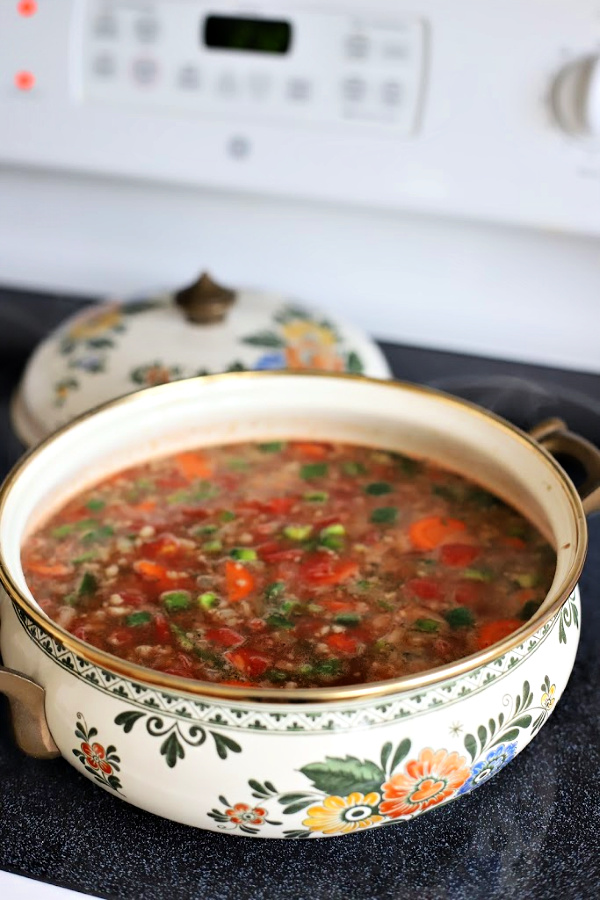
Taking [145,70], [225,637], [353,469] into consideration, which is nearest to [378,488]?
[353,469]

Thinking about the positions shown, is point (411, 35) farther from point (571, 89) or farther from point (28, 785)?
point (28, 785)

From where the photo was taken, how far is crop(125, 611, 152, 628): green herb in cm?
67

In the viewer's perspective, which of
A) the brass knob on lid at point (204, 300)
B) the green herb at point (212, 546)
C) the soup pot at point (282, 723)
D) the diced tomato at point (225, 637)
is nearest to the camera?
the soup pot at point (282, 723)

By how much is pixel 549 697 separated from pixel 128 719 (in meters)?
0.26

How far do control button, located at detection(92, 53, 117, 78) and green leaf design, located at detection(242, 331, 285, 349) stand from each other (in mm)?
281

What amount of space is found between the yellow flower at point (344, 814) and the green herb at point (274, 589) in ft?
0.51

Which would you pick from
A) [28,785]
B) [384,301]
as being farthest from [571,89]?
[28,785]

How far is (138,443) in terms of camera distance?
86cm

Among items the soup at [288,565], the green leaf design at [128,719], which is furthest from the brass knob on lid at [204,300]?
the green leaf design at [128,719]

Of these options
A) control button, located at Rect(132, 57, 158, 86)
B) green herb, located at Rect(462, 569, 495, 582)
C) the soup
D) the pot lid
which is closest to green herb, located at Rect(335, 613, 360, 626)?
the soup

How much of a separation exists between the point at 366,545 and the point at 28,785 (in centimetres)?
29

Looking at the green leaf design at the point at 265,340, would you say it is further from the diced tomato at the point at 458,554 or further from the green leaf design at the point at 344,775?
the green leaf design at the point at 344,775

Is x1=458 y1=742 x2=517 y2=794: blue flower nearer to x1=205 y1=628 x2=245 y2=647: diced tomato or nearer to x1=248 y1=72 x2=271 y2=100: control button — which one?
x1=205 y1=628 x2=245 y2=647: diced tomato

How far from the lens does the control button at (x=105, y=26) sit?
0.95 meters
